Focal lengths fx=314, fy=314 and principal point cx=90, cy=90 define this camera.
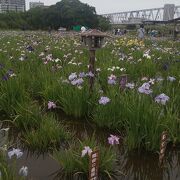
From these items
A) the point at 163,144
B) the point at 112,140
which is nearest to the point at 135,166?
the point at 163,144

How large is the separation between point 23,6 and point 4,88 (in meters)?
127

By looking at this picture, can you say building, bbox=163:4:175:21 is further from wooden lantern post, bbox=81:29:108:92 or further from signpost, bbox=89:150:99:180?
signpost, bbox=89:150:99:180

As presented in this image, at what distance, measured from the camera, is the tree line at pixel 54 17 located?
159 feet

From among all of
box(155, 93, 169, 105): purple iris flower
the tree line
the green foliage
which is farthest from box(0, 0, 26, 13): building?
box(155, 93, 169, 105): purple iris flower

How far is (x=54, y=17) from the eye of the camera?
50000mm

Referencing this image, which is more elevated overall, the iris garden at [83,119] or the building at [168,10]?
the building at [168,10]

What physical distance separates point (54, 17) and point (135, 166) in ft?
161

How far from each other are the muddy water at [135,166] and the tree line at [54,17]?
4627 centimetres

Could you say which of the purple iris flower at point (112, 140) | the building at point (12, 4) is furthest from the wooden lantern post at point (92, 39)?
the building at point (12, 4)

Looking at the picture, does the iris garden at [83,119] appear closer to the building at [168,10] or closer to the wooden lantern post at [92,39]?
the wooden lantern post at [92,39]

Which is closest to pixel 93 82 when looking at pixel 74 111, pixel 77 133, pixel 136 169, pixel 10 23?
pixel 74 111

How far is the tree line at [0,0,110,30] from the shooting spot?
48312mm

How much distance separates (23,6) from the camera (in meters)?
124

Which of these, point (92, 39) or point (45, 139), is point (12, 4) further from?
point (45, 139)
